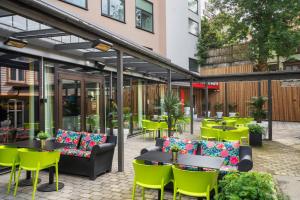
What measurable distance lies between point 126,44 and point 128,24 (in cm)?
750

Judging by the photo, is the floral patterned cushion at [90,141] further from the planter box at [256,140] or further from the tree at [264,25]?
the tree at [264,25]

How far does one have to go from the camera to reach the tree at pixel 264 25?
1770cm

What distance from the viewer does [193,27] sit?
843 inches

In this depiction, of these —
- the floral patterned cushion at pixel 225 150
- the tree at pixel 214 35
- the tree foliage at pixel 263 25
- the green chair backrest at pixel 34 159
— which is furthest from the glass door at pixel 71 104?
the tree at pixel 214 35

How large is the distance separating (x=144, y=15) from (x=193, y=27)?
7.22 metres

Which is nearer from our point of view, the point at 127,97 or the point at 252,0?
the point at 127,97

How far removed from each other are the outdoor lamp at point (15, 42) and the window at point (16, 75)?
80 cm

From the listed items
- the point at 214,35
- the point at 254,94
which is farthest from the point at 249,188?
the point at 214,35

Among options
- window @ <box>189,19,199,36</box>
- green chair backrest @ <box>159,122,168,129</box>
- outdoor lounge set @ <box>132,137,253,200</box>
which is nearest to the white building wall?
window @ <box>189,19,199,36</box>

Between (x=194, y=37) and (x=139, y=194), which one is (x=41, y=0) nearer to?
(x=139, y=194)

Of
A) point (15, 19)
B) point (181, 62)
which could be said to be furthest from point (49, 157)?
point (181, 62)

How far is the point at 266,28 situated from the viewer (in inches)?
742

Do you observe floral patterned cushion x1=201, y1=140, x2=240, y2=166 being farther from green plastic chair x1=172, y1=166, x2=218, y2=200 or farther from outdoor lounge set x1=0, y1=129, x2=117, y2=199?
outdoor lounge set x1=0, y1=129, x2=117, y2=199

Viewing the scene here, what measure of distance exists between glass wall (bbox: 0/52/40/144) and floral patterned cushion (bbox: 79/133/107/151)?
→ 137 cm
